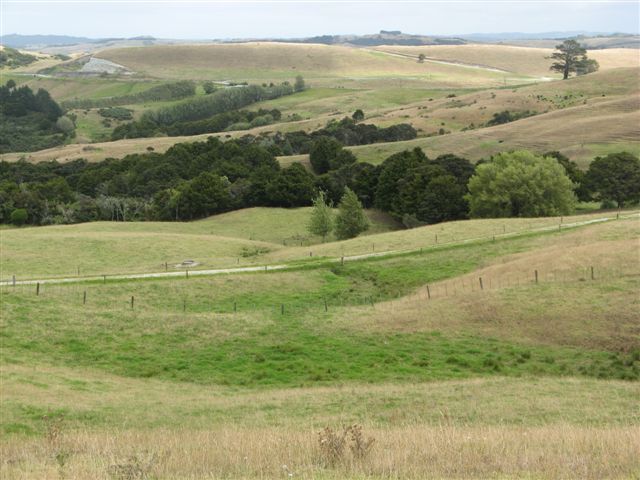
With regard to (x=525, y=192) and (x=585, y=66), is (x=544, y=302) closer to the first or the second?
(x=525, y=192)

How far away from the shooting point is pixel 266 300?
43875 mm

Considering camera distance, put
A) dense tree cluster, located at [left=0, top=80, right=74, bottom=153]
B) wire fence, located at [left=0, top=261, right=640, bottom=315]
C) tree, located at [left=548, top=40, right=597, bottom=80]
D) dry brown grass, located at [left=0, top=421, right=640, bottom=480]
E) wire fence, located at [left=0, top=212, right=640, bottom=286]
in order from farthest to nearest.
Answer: tree, located at [left=548, top=40, right=597, bottom=80], dense tree cluster, located at [left=0, top=80, right=74, bottom=153], wire fence, located at [left=0, top=212, right=640, bottom=286], wire fence, located at [left=0, top=261, right=640, bottom=315], dry brown grass, located at [left=0, top=421, right=640, bottom=480]

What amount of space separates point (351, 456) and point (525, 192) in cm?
6370

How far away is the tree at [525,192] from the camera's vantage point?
7350 cm

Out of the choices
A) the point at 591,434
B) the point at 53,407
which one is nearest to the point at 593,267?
the point at 591,434

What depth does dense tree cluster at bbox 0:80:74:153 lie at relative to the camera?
172875mm

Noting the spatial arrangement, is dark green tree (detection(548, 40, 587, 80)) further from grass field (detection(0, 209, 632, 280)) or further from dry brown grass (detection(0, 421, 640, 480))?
dry brown grass (detection(0, 421, 640, 480))

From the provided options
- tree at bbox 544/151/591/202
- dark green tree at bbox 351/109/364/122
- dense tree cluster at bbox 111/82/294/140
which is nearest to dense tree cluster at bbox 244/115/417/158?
dark green tree at bbox 351/109/364/122

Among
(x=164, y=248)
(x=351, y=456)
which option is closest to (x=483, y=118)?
(x=164, y=248)

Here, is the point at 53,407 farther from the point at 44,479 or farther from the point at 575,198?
the point at 575,198

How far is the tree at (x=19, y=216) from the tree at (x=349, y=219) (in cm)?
4138

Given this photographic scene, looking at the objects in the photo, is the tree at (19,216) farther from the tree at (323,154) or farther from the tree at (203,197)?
the tree at (323,154)

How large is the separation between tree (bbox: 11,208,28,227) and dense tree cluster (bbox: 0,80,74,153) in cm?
8268

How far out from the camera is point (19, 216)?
90688 millimetres
